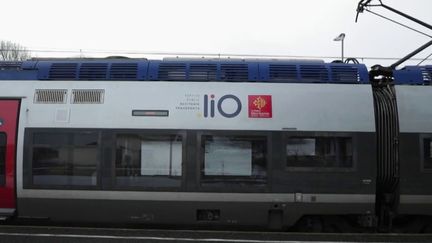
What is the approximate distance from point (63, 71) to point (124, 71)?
110 centimetres

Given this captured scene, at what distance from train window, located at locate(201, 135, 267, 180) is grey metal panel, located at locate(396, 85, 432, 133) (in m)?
2.37

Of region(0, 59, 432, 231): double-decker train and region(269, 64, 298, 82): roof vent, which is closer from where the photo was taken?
region(0, 59, 432, 231): double-decker train

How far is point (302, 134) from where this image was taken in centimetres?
884

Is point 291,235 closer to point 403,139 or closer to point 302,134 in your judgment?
point 302,134

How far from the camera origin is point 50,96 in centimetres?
918

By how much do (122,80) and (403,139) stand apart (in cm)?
484

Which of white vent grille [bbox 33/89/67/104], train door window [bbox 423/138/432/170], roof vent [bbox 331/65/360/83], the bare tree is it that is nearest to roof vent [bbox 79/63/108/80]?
white vent grille [bbox 33/89/67/104]

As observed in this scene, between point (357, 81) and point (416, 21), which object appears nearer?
point (357, 81)

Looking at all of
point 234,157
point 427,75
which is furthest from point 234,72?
point 427,75

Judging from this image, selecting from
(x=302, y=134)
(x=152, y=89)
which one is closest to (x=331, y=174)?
(x=302, y=134)

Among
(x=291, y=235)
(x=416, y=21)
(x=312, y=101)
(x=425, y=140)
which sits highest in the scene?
(x=416, y=21)

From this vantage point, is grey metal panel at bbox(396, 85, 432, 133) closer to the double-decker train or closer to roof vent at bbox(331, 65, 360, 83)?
the double-decker train

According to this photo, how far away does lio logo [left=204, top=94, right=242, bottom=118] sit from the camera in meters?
8.93

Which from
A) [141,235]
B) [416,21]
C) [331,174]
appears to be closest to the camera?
[141,235]
